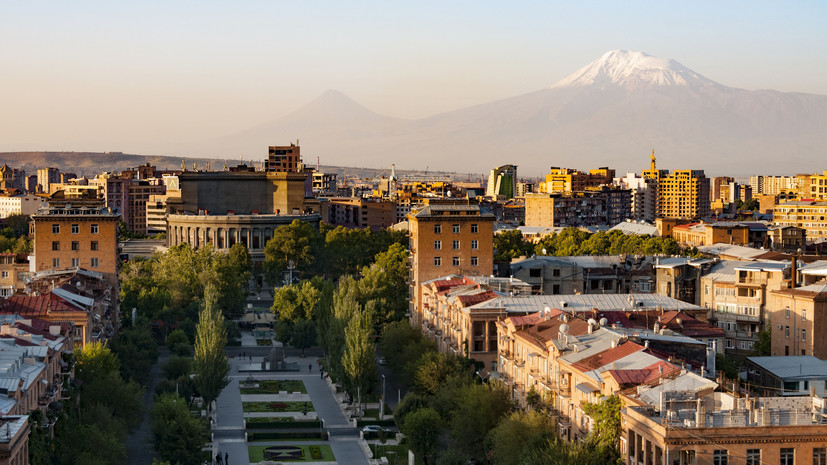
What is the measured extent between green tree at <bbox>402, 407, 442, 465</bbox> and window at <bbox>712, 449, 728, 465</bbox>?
27.4m

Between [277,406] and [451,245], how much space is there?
27275 millimetres

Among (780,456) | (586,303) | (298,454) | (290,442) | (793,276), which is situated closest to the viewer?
(780,456)

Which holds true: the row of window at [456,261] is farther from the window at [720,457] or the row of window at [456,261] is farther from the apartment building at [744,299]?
the window at [720,457]

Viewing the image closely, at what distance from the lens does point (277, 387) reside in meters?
101

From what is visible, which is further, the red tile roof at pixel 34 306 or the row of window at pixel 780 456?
the red tile roof at pixel 34 306

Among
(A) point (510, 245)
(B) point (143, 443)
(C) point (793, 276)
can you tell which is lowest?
(B) point (143, 443)

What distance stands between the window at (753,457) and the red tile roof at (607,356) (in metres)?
13.5

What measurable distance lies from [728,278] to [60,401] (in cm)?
5793

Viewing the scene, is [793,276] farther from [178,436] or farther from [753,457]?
[753,457]

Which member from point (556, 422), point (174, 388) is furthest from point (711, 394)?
point (174, 388)

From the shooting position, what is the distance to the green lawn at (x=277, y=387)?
327 ft

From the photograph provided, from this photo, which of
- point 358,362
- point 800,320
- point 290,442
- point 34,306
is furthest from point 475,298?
point 34,306

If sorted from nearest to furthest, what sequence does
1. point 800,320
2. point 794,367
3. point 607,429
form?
point 607,429, point 794,367, point 800,320

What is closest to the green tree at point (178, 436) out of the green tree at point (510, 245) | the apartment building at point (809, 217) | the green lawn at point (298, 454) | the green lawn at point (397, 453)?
the green lawn at point (298, 454)
